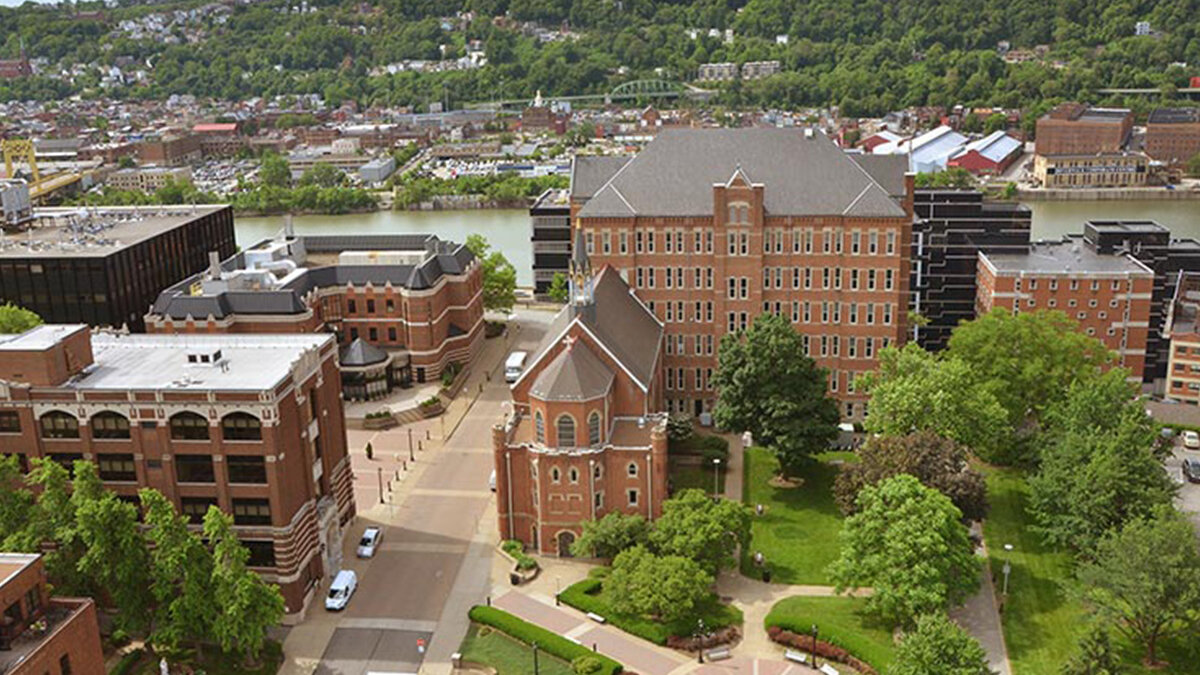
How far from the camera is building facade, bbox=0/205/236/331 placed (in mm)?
77062

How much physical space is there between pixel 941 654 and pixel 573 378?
23.8 metres

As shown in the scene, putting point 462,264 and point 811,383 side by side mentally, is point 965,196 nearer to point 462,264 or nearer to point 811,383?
point 811,383

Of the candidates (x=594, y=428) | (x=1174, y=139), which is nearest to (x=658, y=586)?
(x=594, y=428)

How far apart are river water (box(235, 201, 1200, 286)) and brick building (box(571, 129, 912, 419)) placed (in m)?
62.0

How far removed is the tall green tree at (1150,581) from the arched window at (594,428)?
24.4m

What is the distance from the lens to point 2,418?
4806 cm

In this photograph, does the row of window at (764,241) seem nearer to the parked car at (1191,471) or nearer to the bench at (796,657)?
the parked car at (1191,471)

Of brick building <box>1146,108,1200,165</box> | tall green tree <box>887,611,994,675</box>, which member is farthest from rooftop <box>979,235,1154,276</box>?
brick building <box>1146,108,1200,165</box>

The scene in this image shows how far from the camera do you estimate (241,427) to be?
47.2 m

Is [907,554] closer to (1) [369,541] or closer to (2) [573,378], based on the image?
(2) [573,378]

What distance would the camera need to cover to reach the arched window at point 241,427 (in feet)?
154

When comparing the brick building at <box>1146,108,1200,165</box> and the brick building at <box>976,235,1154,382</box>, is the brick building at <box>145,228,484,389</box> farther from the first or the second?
the brick building at <box>1146,108,1200,165</box>

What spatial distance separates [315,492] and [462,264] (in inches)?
1524

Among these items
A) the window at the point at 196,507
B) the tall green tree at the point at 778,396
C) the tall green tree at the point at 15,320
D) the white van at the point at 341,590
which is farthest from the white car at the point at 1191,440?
the tall green tree at the point at 15,320
